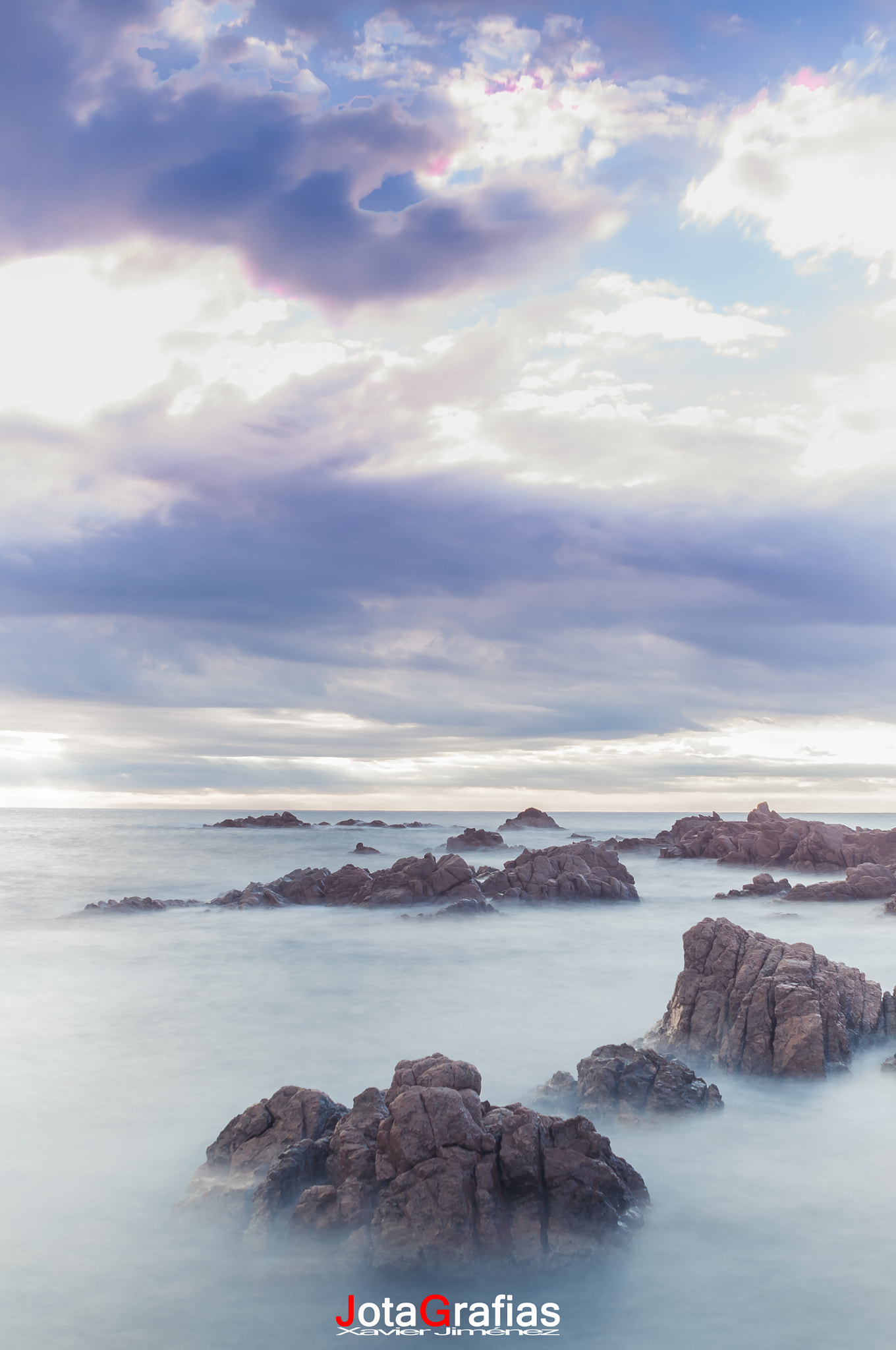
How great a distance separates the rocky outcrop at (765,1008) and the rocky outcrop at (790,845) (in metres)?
24.4

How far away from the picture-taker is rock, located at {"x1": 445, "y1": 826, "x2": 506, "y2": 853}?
5662cm

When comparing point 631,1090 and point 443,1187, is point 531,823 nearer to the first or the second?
point 631,1090

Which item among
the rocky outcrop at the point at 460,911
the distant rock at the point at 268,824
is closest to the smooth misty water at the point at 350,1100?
the rocky outcrop at the point at 460,911

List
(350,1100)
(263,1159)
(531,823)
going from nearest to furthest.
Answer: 1. (263,1159)
2. (350,1100)
3. (531,823)

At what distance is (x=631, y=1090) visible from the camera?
9914 mm

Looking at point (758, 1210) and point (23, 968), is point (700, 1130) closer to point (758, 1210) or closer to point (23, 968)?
point (758, 1210)

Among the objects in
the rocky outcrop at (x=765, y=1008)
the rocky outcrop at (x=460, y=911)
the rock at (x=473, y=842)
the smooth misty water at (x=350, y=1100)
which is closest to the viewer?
the smooth misty water at (x=350, y=1100)

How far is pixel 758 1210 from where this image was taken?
319 inches

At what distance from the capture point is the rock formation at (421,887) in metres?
28.9

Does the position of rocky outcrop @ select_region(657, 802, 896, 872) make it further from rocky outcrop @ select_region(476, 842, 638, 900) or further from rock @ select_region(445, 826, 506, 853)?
rock @ select_region(445, 826, 506, 853)

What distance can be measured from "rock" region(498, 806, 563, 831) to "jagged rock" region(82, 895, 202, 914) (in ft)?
178

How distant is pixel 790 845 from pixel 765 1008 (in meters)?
32.2

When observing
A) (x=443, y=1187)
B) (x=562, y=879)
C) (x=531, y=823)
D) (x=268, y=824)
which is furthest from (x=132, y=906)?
(x=268, y=824)

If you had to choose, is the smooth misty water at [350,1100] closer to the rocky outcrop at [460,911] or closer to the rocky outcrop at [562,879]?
the rocky outcrop at [460,911]
